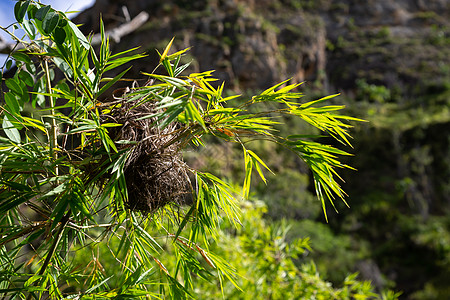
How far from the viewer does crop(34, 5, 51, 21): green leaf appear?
0.74 meters

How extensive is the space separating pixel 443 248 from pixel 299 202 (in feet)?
12.0

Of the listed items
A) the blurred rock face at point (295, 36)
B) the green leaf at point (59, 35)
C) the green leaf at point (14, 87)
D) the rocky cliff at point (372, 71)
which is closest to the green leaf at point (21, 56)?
the green leaf at point (14, 87)

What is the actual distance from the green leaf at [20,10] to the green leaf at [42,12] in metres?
0.04

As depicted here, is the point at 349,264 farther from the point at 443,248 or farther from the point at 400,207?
the point at 400,207

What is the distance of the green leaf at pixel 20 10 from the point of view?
2.51 ft

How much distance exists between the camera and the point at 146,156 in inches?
34.4

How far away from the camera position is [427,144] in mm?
13727

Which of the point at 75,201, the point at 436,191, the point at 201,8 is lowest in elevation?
the point at 436,191

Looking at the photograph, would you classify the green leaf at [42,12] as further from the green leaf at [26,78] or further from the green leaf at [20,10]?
the green leaf at [26,78]

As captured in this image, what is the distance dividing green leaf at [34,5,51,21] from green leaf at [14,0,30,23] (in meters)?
0.04

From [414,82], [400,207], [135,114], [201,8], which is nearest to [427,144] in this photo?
[400,207]

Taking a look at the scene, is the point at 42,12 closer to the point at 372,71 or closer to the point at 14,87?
the point at 14,87

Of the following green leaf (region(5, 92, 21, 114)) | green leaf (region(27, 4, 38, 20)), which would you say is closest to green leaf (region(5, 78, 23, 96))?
green leaf (region(5, 92, 21, 114))

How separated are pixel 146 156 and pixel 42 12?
0.34 meters
